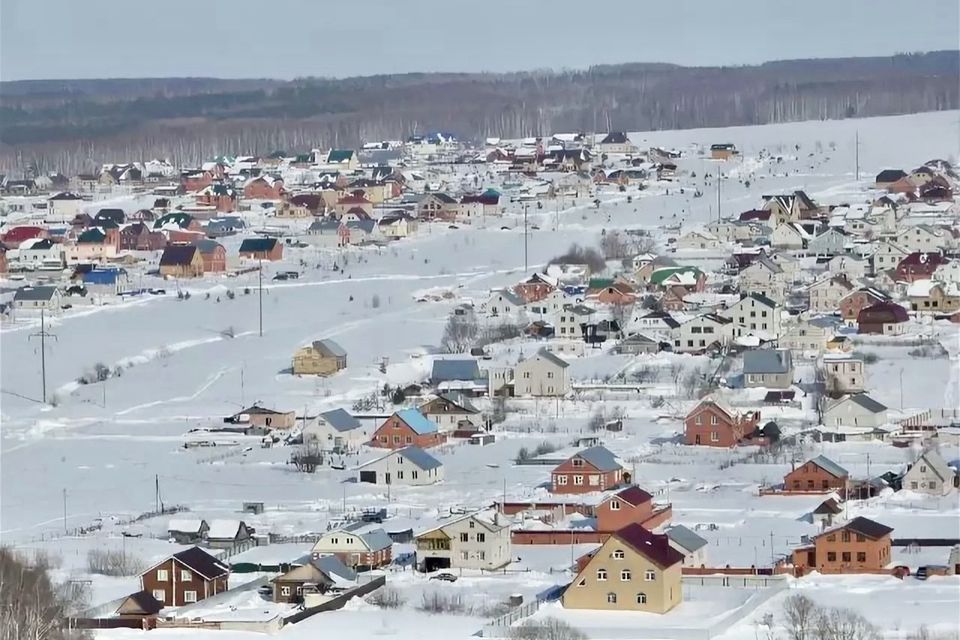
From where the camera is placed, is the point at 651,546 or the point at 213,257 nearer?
the point at 651,546

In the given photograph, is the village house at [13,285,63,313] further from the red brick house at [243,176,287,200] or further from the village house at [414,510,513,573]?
the village house at [414,510,513,573]

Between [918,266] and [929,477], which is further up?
[918,266]

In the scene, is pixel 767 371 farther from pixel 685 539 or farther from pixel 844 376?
pixel 685 539

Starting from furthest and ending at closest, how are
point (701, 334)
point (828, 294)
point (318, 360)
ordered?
1. point (828, 294)
2. point (701, 334)
3. point (318, 360)

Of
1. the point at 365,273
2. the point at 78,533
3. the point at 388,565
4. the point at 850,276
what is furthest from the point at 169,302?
the point at 388,565

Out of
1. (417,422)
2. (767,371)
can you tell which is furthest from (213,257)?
(417,422)

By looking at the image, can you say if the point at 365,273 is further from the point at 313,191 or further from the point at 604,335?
the point at 313,191

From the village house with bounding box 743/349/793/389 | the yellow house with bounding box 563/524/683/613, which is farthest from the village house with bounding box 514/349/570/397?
the yellow house with bounding box 563/524/683/613
